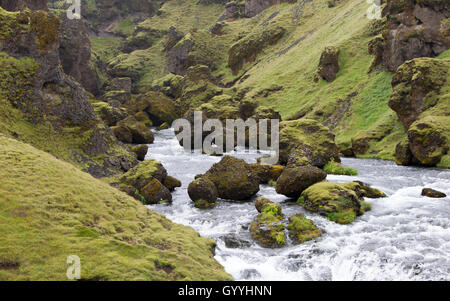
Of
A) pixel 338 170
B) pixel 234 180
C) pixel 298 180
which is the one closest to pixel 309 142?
pixel 338 170

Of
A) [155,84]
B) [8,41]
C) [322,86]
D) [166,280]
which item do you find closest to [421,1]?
[322,86]

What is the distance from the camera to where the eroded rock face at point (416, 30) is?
161 feet

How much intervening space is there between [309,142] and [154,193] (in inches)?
711

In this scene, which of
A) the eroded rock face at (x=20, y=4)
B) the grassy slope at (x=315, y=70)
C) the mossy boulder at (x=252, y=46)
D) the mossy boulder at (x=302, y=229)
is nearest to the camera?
the mossy boulder at (x=302, y=229)

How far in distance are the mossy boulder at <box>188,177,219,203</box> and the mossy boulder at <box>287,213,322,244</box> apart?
6.52 meters

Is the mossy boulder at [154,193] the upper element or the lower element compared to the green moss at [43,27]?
lower

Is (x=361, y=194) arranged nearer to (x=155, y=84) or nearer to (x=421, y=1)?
(x=421, y=1)

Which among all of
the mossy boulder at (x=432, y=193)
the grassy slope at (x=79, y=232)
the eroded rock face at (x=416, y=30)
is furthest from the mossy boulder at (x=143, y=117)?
the grassy slope at (x=79, y=232)

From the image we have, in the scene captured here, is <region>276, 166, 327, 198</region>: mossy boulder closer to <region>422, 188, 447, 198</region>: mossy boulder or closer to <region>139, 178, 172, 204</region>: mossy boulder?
<region>422, 188, 447, 198</region>: mossy boulder

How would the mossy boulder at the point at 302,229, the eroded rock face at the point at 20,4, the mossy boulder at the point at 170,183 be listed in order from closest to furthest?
1. the mossy boulder at the point at 302,229
2. the mossy boulder at the point at 170,183
3. the eroded rock face at the point at 20,4

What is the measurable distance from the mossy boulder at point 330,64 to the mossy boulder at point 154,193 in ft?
174

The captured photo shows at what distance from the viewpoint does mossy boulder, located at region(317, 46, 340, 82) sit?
67250mm

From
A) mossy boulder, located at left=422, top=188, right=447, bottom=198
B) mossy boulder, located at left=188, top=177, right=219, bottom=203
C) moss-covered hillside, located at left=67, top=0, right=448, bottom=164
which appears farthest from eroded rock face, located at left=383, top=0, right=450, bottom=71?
mossy boulder, located at left=188, top=177, right=219, bottom=203

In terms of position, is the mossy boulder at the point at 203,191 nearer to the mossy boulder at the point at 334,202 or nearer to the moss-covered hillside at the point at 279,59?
the mossy boulder at the point at 334,202
